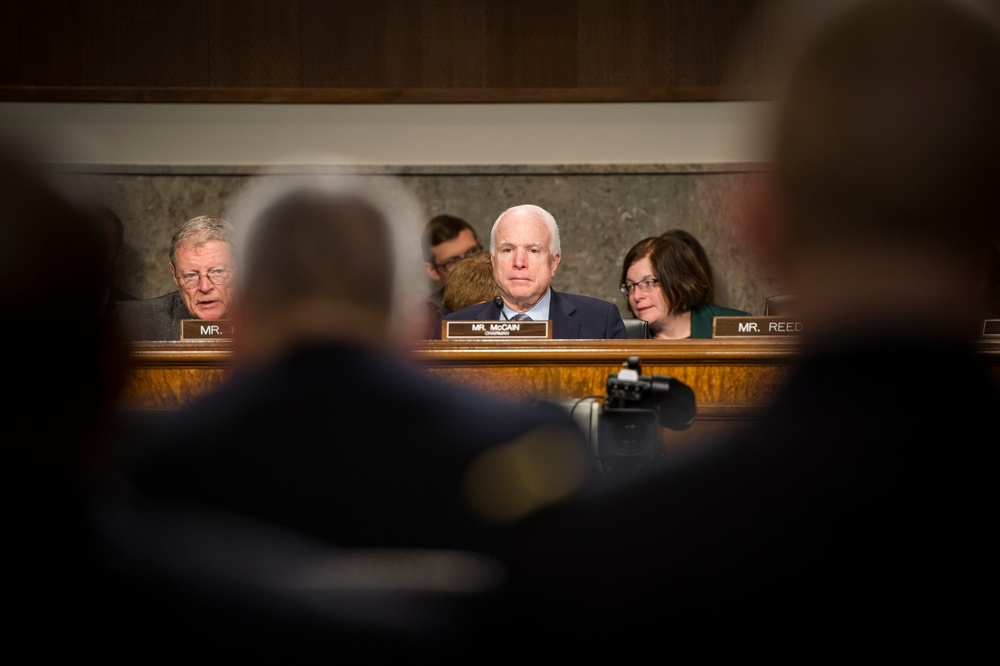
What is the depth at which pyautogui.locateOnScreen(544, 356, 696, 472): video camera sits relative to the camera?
158 centimetres

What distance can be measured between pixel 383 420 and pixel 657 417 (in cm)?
68

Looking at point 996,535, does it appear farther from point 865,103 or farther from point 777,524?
point 865,103

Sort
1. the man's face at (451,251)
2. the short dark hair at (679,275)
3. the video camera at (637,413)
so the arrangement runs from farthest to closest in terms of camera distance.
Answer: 1. the man's face at (451,251)
2. the short dark hair at (679,275)
3. the video camera at (637,413)

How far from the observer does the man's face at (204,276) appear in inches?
137

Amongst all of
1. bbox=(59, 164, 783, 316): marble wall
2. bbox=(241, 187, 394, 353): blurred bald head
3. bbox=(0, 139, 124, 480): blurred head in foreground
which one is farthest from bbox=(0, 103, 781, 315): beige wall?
bbox=(0, 139, 124, 480): blurred head in foreground

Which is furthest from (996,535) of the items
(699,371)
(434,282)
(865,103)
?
(434,282)

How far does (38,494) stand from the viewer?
0.88 meters

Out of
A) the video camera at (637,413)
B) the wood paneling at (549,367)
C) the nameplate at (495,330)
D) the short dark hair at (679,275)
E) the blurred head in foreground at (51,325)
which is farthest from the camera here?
the short dark hair at (679,275)

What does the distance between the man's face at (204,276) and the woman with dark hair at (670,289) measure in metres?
1.53

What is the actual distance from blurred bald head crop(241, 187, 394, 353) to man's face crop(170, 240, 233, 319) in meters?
2.42

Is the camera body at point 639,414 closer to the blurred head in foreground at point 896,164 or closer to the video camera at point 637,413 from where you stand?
the video camera at point 637,413

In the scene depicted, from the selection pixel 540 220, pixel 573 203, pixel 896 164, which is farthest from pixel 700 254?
pixel 896 164

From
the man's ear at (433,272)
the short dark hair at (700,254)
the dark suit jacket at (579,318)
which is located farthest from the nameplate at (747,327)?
the man's ear at (433,272)

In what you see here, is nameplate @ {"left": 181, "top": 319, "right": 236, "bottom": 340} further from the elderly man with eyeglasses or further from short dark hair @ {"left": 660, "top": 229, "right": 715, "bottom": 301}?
short dark hair @ {"left": 660, "top": 229, "right": 715, "bottom": 301}
